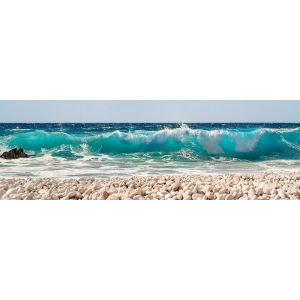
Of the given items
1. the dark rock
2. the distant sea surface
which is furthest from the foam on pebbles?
the dark rock

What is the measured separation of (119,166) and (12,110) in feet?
4.38

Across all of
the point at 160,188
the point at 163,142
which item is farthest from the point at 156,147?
the point at 160,188

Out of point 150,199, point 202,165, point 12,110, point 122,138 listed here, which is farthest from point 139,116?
point 12,110

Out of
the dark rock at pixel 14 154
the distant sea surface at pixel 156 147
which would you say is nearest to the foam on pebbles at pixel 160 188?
the distant sea surface at pixel 156 147

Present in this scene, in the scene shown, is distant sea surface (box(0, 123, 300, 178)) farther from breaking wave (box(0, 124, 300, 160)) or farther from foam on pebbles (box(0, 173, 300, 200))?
foam on pebbles (box(0, 173, 300, 200))

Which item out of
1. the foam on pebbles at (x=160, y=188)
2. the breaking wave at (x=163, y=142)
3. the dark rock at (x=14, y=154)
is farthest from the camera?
the breaking wave at (x=163, y=142)

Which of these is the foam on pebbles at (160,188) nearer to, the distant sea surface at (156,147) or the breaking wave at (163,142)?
the distant sea surface at (156,147)

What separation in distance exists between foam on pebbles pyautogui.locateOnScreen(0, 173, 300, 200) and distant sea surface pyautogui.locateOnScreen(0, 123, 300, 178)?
0.67 ft

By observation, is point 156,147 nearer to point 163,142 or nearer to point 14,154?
point 163,142

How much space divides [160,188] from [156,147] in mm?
660

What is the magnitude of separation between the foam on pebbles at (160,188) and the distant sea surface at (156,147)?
0.67 feet

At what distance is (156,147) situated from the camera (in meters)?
3.98

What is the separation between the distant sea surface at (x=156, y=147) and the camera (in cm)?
393

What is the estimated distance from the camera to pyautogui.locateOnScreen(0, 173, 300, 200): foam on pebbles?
10.7 feet
